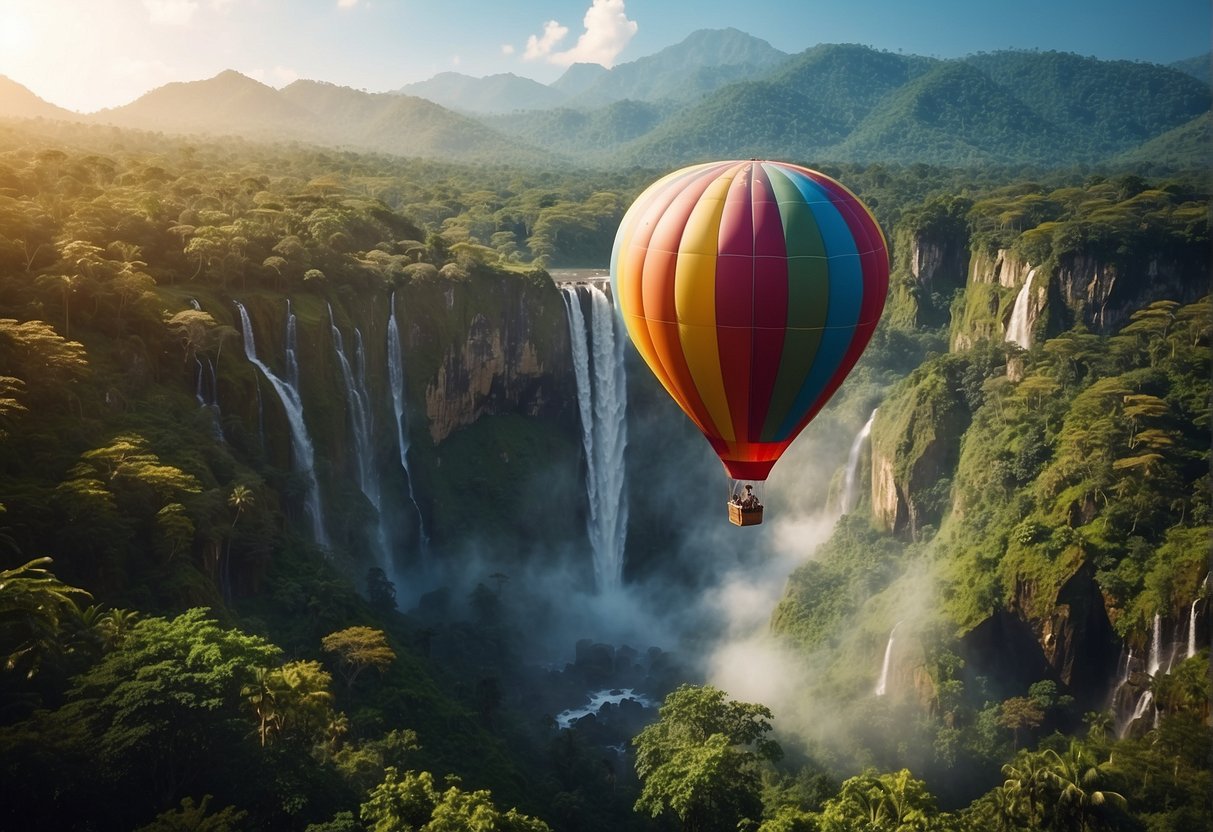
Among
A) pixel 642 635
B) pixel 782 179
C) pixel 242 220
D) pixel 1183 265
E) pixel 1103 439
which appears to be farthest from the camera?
pixel 1183 265

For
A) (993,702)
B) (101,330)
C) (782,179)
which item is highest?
(782,179)

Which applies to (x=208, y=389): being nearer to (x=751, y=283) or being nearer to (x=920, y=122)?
(x=751, y=283)

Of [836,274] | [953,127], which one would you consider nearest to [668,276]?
[836,274]

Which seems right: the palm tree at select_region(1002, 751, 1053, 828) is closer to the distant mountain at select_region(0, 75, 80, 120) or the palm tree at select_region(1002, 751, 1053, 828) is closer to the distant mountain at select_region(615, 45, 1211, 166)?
the distant mountain at select_region(615, 45, 1211, 166)

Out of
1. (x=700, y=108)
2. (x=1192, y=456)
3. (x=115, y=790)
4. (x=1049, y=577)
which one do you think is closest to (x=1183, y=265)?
(x=1192, y=456)

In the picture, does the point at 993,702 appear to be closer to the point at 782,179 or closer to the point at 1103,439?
the point at 1103,439
